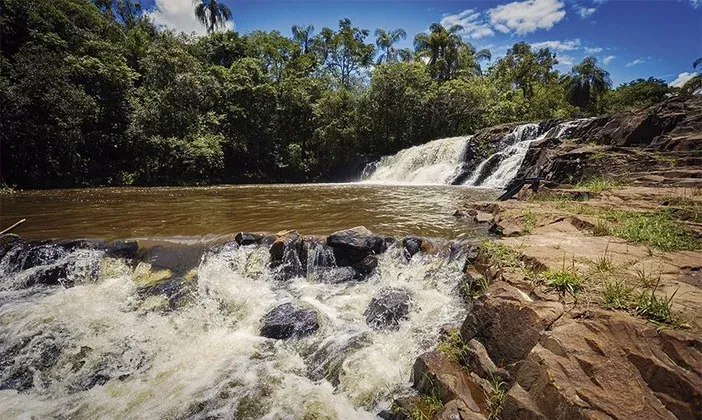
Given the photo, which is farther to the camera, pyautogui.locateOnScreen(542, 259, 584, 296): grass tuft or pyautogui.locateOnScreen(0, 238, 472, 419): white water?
pyautogui.locateOnScreen(0, 238, 472, 419): white water

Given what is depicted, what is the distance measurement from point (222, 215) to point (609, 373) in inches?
343

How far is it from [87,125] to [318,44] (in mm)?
26417

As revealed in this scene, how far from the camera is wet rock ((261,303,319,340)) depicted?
457 centimetres

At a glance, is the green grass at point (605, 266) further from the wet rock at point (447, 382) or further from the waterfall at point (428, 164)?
the waterfall at point (428, 164)

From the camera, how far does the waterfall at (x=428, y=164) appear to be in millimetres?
18611

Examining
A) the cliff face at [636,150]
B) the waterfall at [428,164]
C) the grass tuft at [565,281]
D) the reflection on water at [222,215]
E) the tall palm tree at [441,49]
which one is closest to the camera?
the grass tuft at [565,281]

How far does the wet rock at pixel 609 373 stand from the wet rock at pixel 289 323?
2707mm

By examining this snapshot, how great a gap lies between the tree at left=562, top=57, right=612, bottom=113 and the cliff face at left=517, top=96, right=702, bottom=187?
29915 millimetres

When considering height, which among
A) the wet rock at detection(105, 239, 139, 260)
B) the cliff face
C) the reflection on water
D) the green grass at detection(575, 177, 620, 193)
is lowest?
the wet rock at detection(105, 239, 139, 260)

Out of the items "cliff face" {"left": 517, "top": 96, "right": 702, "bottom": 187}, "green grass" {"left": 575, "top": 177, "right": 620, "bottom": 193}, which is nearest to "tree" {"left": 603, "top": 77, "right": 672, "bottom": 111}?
"cliff face" {"left": 517, "top": 96, "right": 702, "bottom": 187}

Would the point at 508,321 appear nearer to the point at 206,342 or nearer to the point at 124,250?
the point at 206,342

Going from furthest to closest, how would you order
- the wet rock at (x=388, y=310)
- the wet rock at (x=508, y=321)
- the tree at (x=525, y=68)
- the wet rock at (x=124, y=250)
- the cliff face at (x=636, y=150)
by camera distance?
the tree at (x=525, y=68)
the cliff face at (x=636, y=150)
the wet rock at (x=124, y=250)
the wet rock at (x=388, y=310)
the wet rock at (x=508, y=321)

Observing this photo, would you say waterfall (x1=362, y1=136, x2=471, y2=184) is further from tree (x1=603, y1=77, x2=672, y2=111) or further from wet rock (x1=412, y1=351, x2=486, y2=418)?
tree (x1=603, y1=77, x2=672, y2=111)

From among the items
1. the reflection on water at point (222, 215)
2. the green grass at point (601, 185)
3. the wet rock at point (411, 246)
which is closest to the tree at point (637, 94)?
the green grass at point (601, 185)
